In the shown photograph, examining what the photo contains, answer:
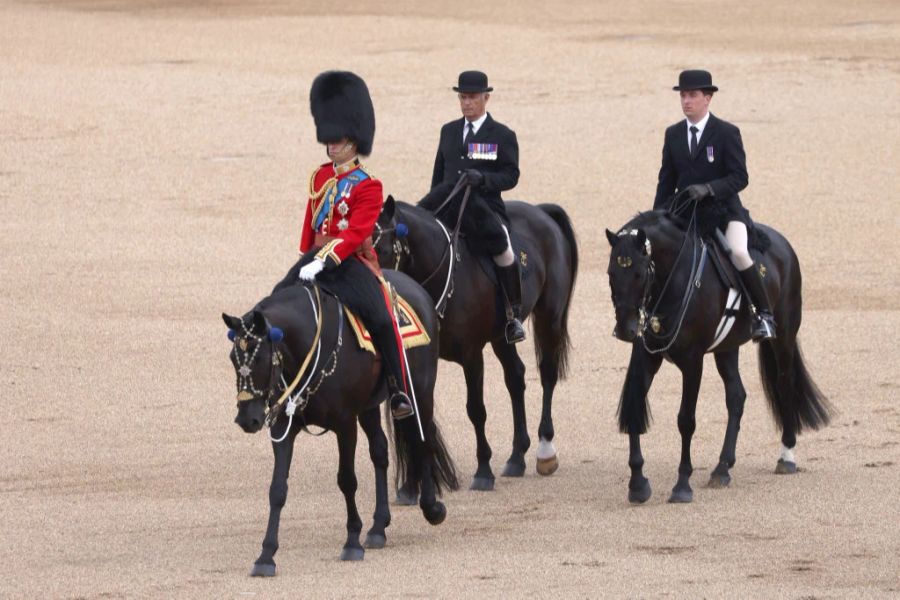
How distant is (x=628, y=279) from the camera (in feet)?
30.9

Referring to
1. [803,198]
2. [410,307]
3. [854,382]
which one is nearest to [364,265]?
[410,307]

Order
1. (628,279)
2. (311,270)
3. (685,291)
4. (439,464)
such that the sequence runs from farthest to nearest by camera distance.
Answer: (685,291)
(628,279)
(439,464)
(311,270)

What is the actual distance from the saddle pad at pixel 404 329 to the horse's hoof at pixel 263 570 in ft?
3.75

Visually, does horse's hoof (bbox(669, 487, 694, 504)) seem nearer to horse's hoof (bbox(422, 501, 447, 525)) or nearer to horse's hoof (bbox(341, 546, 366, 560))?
horse's hoof (bbox(422, 501, 447, 525))

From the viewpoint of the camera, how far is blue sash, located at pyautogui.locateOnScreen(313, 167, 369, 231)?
863cm

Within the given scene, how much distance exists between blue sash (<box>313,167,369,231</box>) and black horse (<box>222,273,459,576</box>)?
0.45 m

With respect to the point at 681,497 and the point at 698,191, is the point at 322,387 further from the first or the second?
the point at 698,191

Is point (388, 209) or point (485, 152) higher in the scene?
point (485, 152)

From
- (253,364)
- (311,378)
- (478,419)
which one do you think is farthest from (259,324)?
(478,419)

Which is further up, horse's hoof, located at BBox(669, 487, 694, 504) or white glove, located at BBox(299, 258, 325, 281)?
white glove, located at BBox(299, 258, 325, 281)

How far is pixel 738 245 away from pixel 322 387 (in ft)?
9.83

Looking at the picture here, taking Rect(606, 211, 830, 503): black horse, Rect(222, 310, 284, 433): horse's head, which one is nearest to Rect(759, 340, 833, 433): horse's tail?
Rect(606, 211, 830, 503): black horse

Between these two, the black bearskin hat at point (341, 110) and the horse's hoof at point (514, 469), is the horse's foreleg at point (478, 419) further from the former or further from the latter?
the black bearskin hat at point (341, 110)

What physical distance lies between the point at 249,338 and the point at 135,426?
4.03m
